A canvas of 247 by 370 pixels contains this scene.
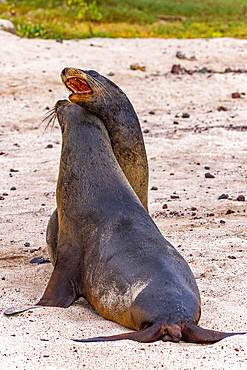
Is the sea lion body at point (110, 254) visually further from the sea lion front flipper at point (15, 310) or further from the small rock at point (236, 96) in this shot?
the small rock at point (236, 96)

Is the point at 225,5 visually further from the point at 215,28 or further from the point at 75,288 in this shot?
the point at 75,288

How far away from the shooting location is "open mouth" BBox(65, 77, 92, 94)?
168 inches

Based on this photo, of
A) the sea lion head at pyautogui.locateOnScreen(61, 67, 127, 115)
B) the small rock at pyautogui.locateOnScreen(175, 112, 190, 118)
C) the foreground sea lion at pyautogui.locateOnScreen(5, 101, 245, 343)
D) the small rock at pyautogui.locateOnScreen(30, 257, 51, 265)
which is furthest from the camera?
the small rock at pyautogui.locateOnScreen(175, 112, 190, 118)

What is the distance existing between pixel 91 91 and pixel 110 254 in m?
1.29

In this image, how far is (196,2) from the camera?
31.9 meters

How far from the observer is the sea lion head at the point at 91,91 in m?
4.23

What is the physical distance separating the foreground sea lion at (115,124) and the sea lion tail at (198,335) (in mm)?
1481

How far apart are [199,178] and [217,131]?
2401 millimetres

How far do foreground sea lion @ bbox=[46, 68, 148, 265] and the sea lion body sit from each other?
100mm

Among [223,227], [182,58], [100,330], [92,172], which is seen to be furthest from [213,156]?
[182,58]

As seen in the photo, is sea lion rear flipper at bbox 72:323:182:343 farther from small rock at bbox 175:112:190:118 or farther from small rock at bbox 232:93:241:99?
small rock at bbox 232:93:241:99

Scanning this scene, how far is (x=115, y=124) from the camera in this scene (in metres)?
4.45

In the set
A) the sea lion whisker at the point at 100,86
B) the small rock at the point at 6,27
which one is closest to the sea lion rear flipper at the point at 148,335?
the sea lion whisker at the point at 100,86

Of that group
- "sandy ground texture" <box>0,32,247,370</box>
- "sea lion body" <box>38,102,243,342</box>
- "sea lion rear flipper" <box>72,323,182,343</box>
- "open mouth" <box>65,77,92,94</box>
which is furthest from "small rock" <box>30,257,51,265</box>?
"sea lion rear flipper" <box>72,323,182,343</box>
